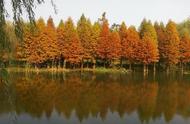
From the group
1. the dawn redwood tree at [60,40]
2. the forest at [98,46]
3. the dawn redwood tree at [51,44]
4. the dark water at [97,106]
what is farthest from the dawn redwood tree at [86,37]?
the dark water at [97,106]

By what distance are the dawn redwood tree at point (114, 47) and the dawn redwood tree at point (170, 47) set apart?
23.9 ft

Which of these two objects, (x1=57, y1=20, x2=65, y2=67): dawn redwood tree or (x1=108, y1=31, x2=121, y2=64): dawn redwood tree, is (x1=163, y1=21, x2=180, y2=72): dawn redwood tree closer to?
(x1=108, y1=31, x2=121, y2=64): dawn redwood tree

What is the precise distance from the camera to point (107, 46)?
1951 inches

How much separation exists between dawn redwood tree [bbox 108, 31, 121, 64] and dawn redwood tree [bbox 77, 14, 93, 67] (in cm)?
274

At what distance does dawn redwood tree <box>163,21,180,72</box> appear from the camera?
5138 centimetres

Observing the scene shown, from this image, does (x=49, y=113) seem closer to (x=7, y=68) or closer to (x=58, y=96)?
(x=58, y=96)

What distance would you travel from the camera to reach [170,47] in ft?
170

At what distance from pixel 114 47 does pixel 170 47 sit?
28.3ft

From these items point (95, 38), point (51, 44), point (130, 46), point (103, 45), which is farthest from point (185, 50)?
point (51, 44)

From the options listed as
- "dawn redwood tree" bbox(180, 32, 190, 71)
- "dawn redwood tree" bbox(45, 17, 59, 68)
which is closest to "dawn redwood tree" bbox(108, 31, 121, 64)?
"dawn redwood tree" bbox(45, 17, 59, 68)

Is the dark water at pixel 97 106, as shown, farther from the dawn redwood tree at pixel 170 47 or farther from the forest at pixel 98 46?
the dawn redwood tree at pixel 170 47

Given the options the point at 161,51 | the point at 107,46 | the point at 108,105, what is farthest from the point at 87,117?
the point at 161,51

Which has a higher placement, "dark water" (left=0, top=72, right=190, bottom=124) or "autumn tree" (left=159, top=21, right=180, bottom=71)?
"autumn tree" (left=159, top=21, right=180, bottom=71)

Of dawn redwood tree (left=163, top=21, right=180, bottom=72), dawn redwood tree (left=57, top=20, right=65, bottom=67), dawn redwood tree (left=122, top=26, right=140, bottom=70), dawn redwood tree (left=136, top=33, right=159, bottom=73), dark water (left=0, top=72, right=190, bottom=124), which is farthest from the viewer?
dawn redwood tree (left=163, top=21, right=180, bottom=72)
